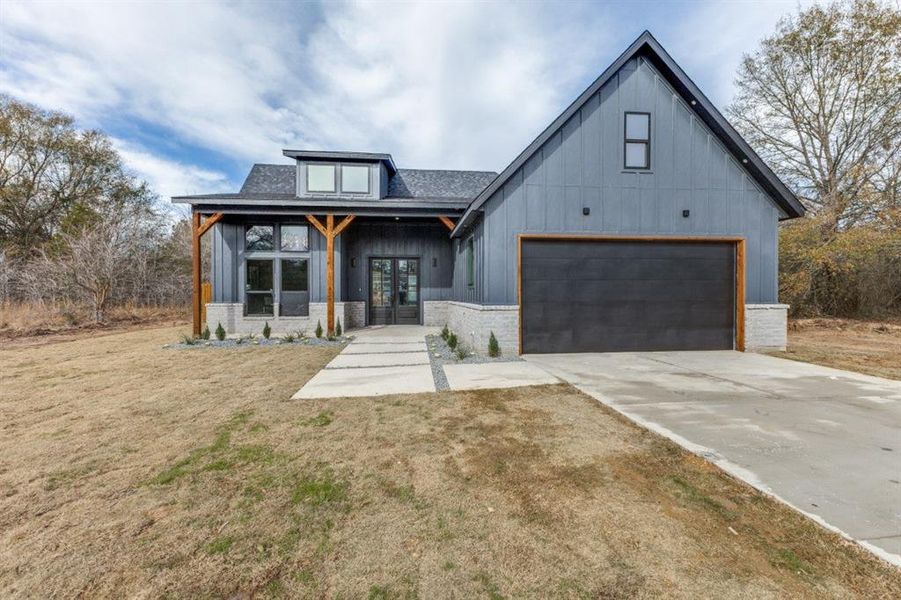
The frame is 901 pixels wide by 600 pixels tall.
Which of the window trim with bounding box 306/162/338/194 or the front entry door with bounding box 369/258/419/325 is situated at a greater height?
the window trim with bounding box 306/162/338/194

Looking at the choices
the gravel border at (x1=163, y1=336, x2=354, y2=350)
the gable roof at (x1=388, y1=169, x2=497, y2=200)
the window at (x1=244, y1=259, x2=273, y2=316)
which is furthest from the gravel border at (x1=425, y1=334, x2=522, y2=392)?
the gable roof at (x1=388, y1=169, x2=497, y2=200)

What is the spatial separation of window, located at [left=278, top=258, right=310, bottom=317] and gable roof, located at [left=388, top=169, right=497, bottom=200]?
4.16 m

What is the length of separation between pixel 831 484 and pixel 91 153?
96.5 feet

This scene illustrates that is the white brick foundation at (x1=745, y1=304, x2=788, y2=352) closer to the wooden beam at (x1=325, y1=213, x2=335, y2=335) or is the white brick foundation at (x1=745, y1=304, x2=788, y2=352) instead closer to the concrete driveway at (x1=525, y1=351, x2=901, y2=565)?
the concrete driveway at (x1=525, y1=351, x2=901, y2=565)

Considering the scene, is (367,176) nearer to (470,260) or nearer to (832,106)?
(470,260)

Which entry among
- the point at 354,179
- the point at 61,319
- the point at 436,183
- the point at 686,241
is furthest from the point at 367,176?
the point at 61,319

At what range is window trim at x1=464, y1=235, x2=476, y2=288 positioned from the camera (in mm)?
9125

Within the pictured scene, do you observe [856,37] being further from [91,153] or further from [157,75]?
[91,153]

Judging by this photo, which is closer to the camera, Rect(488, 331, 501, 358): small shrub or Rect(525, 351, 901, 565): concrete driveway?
Rect(525, 351, 901, 565): concrete driveway

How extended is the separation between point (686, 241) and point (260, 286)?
1163 centimetres

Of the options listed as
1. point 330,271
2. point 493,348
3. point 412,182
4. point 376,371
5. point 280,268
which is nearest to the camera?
point 376,371

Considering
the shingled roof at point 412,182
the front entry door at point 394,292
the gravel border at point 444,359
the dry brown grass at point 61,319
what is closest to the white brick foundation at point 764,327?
the gravel border at point 444,359

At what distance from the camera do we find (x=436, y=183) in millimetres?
14414

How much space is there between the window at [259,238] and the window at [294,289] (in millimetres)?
673
